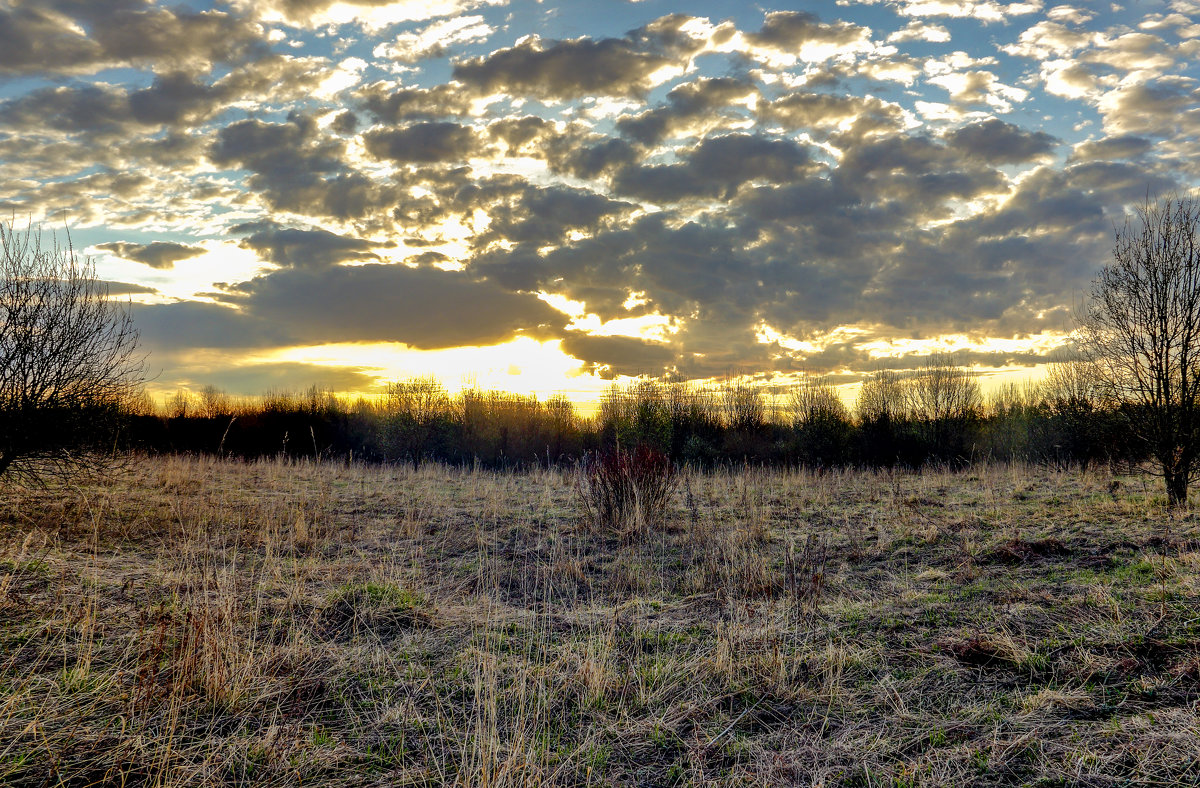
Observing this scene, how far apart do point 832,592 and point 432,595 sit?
148 inches

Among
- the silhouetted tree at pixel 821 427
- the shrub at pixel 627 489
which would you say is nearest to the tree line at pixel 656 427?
the silhouetted tree at pixel 821 427

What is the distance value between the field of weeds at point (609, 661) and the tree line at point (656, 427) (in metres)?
18.7

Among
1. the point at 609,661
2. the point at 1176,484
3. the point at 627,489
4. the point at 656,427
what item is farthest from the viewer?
the point at 656,427

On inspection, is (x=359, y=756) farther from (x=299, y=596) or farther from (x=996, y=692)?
(x=996, y=692)

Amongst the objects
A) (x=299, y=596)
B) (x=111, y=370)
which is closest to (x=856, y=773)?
(x=299, y=596)

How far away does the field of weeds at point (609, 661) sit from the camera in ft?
10.8

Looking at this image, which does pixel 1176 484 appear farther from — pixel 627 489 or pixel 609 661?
pixel 609 661

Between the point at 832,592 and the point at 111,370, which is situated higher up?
the point at 111,370

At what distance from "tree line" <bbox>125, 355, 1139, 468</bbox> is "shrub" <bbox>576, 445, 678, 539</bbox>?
15959 millimetres

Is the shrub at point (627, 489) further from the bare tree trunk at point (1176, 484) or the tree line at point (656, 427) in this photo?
the tree line at point (656, 427)

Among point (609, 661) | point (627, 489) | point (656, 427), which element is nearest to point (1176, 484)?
point (627, 489)

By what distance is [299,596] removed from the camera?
5.56m

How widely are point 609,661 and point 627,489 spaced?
5.17 m

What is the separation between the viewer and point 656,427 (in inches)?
1055
